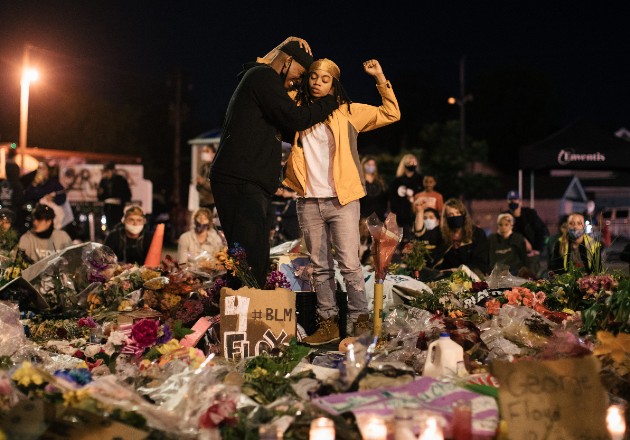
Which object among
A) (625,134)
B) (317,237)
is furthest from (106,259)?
(625,134)

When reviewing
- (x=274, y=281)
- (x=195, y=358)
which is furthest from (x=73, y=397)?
(x=274, y=281)

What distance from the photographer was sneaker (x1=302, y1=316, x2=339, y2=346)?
543 centimetres

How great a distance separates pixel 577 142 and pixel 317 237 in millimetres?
9935

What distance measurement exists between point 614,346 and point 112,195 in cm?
1258

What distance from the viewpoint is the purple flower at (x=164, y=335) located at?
4891mm

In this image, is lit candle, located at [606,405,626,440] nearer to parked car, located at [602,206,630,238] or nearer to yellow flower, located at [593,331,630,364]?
yellow flower, located at [593,331,630,364]

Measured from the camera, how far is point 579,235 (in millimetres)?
7852

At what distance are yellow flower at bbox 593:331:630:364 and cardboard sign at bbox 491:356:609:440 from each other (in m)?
0.65

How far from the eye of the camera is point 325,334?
5484mm

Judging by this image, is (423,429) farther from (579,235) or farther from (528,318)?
(579,235)

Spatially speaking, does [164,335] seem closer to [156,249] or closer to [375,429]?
[375,429]

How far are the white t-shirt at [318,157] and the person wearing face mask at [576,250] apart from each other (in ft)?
6.25

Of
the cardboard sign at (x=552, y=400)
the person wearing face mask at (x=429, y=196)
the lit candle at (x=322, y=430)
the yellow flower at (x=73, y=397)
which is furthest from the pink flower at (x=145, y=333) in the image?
the person wearing face mask at (x=429, y=196)

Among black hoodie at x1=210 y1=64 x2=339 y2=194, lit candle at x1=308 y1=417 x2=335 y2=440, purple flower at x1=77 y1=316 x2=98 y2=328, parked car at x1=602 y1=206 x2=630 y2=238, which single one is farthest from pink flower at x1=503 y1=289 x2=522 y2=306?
purple flower at x1=77 y1=316 x2=98 y2=328
